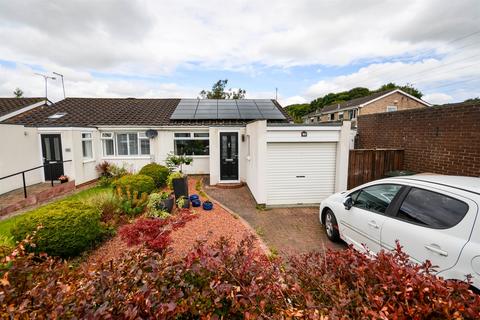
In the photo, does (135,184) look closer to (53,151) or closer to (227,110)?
(53,151)

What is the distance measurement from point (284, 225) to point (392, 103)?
29376mm

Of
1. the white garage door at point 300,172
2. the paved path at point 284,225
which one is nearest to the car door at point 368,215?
the paved path at point 284,225

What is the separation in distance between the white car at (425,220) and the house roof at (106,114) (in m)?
8.60

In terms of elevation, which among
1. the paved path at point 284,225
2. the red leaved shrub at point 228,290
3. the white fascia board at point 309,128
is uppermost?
the white fascia board at point 309,128

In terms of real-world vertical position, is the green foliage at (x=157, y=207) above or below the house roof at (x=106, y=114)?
below

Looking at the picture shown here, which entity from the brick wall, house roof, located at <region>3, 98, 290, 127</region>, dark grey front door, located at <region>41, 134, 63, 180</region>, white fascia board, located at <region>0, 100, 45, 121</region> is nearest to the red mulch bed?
house roof, located at <region>3, 98, 290, 127</region>

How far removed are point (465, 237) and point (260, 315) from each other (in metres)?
2.76

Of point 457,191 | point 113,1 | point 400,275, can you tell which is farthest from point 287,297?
point 113,1

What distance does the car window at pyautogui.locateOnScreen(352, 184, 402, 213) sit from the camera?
3639mm

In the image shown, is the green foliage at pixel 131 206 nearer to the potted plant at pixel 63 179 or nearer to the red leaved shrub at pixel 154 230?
the red leaved shrub at pixel 154 230

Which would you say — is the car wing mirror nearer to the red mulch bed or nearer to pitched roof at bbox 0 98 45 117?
the red mulch bed

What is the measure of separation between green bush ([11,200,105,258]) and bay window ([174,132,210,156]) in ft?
25.7

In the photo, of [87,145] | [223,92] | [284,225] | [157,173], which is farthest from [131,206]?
[223,92]

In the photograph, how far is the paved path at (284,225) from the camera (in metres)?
4.92
